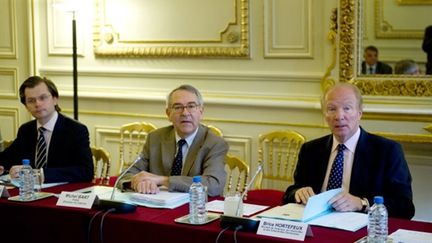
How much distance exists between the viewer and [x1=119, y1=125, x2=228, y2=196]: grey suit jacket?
11.1 feet

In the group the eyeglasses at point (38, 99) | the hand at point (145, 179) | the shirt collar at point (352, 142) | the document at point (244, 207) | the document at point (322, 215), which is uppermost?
the eyeglasses at point (38, 99)

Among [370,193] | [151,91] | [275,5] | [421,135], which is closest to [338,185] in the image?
[370,193]

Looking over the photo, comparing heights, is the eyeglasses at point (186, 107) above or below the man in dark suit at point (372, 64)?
A: below

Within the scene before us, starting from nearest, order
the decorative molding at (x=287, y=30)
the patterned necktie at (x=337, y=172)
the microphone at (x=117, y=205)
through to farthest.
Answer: the microphone at (x=117, y=205)
the patterned necktie at (x=337, y=172)
the decorative molding at (x=287, y=30)

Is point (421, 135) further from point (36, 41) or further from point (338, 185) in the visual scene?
point (36, 41)

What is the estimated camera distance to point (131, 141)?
5.52 metres

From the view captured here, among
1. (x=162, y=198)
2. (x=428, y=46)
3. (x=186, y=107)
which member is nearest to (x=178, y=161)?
(x=186, y=107)

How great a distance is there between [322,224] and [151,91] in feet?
9.83

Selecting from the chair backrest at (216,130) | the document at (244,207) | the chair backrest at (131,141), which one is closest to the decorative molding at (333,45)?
the chair backrest at (216,130)

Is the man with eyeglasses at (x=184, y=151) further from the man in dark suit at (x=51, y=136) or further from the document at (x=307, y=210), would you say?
the document at (x=307, y=210)

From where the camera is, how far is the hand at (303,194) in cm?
299

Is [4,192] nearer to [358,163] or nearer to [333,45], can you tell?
[358,163]

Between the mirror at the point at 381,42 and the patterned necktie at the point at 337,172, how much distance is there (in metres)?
1.38

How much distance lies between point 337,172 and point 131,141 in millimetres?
2638
